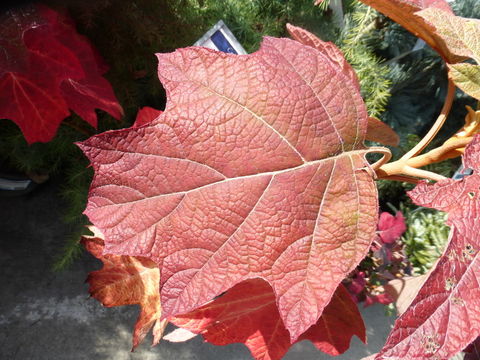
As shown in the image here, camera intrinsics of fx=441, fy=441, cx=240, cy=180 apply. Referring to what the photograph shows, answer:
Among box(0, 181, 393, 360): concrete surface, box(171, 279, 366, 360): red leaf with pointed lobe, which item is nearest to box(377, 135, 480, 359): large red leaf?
box(171, 279, 366, 360): red leaf with pointed lobe

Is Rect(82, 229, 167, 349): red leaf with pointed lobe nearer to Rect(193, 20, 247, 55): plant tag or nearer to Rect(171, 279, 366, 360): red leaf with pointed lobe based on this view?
Rect(171, 279, 366, 360): red leaf with pointed lobe

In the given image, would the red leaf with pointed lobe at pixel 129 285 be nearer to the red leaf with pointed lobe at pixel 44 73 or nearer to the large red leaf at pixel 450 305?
the red leaf with pointed lobe at pixel 44 73

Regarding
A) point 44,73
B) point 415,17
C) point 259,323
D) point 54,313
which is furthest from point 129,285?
point 54,313

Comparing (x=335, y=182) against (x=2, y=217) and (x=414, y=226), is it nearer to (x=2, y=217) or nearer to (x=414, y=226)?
(x=414, y=226)

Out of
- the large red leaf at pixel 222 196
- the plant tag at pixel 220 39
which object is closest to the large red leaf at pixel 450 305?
the large red leaf at pixel 222 196

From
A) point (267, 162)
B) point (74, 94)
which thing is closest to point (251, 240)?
point (267, 162)
